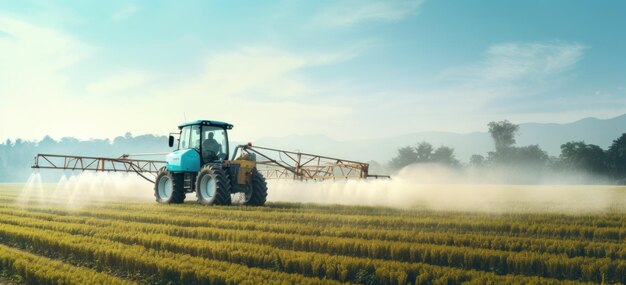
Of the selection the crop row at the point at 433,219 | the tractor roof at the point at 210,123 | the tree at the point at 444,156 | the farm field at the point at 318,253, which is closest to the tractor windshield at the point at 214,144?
the tractor roof at the point at 210,123

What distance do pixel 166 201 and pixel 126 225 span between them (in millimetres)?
7672

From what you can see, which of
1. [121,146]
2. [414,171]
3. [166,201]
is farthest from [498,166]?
[121,146]

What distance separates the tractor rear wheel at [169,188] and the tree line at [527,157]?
56.3 metres

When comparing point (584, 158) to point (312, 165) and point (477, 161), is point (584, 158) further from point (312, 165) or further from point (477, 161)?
point (312, 165)

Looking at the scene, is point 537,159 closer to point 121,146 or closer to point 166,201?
point 166,201

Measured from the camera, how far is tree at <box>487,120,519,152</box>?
79125 mm

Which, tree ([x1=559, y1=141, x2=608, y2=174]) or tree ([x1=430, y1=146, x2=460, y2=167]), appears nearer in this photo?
tree ([x1=559, y1=141, x2=608, y2=174])

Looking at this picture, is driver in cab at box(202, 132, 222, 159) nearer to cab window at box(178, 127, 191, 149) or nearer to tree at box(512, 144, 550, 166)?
cab window at box(178, 127, 191, 149)

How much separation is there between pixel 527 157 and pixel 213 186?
64340 mm

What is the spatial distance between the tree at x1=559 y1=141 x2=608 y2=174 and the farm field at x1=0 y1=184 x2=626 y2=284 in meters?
55.4

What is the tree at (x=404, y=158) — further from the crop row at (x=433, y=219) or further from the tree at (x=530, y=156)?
the crop row at (x=433, y=219)

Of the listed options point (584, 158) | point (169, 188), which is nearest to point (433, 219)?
point (169, 188)

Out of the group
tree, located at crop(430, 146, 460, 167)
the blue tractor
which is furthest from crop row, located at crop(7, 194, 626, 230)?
tree, located at crop(430, 146, 460, 167)

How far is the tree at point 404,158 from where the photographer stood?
8181cm
